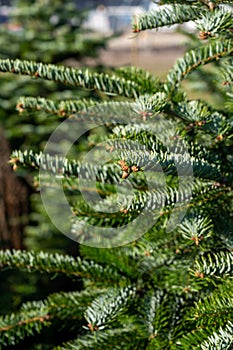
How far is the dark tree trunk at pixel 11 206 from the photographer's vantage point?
263 cm

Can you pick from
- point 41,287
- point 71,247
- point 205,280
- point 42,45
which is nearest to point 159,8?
point 205,280

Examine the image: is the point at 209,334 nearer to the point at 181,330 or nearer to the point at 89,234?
the point at 181,330

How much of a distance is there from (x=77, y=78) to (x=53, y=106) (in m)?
0.08

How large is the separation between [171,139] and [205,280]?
201mm

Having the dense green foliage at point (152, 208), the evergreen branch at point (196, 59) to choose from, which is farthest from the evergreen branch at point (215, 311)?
the evergreen branch at point (196, 59)

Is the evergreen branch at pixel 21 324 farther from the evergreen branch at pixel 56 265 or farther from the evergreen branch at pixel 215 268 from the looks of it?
the evergreen branch at pixel 215 268

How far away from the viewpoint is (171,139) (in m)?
0.81

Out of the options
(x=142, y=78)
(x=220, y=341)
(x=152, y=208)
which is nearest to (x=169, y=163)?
(x=152, y=208)

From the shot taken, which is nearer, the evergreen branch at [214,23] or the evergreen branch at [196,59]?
the evergreen branch at [214,23]

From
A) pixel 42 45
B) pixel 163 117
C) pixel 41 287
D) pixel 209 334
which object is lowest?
pixel 41 287

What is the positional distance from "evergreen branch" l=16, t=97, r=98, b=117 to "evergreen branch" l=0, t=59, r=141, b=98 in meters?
0.05

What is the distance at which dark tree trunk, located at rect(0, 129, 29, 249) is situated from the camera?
263cm

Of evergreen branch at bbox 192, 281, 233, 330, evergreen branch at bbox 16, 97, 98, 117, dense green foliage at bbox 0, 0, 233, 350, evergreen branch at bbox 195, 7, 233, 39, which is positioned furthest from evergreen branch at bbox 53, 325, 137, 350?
evergreen branch at bbox 195, 7, 233, 39

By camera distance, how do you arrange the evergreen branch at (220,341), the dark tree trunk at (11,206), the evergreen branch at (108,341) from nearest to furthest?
the evergreen branch at (220,341) < the evergreen branch at (108,341) < the dark tree trunk at (11,206)
